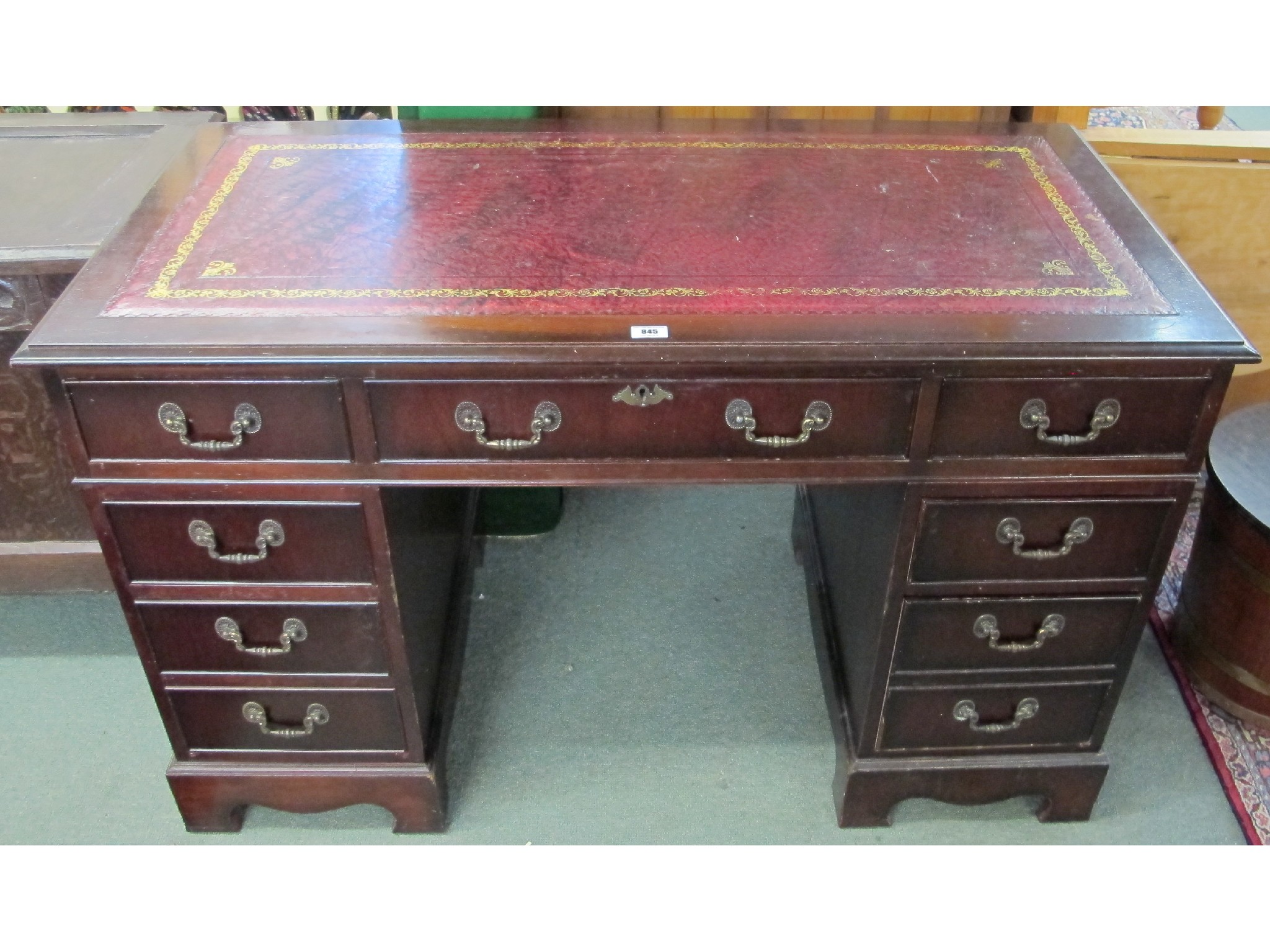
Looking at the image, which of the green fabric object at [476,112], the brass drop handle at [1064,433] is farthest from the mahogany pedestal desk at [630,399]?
the green fabric object at [476,112]

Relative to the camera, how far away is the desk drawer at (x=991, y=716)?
1718mm

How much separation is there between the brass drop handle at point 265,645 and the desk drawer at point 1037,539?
87cm

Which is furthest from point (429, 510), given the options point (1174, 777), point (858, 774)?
point (1174, 777)

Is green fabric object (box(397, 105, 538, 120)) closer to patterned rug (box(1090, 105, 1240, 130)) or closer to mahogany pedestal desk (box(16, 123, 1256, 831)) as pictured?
mahogany pedestal desk (box(16, 123, 1256, 831))

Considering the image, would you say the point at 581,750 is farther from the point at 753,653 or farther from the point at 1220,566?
the point at 1220,566

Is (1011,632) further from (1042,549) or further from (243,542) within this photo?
(243,542)

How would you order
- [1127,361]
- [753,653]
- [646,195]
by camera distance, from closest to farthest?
[1127,361]
[646,195]
[753,653]

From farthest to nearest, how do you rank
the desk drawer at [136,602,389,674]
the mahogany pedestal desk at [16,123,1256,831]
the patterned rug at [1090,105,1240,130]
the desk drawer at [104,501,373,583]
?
the patterned rug at [1090,105,1240,130]
the desk drawer at [136,602,389,674]
the desk drawer at [104,501,373,583]
the mahogany pedestal desk at [16,123,1256,831]

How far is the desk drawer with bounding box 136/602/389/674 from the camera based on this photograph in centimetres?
161

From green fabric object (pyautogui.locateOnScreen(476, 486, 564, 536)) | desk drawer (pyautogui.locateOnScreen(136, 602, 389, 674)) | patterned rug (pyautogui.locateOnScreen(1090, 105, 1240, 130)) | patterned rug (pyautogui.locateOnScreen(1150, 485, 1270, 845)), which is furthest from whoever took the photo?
patterned rug (pyautogui.locateOnScreen(1090, 105, 1240, 130))

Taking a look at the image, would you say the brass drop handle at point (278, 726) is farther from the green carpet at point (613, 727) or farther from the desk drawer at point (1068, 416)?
the desk drawer at point (1068, 416)

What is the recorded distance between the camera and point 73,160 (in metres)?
1.91

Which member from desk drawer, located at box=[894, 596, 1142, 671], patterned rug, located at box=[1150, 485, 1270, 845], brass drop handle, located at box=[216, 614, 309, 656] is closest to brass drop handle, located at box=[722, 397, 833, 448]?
desk drawer, located at box=[894, 596, 1142, 671]

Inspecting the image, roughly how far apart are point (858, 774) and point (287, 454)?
1.00 meters
